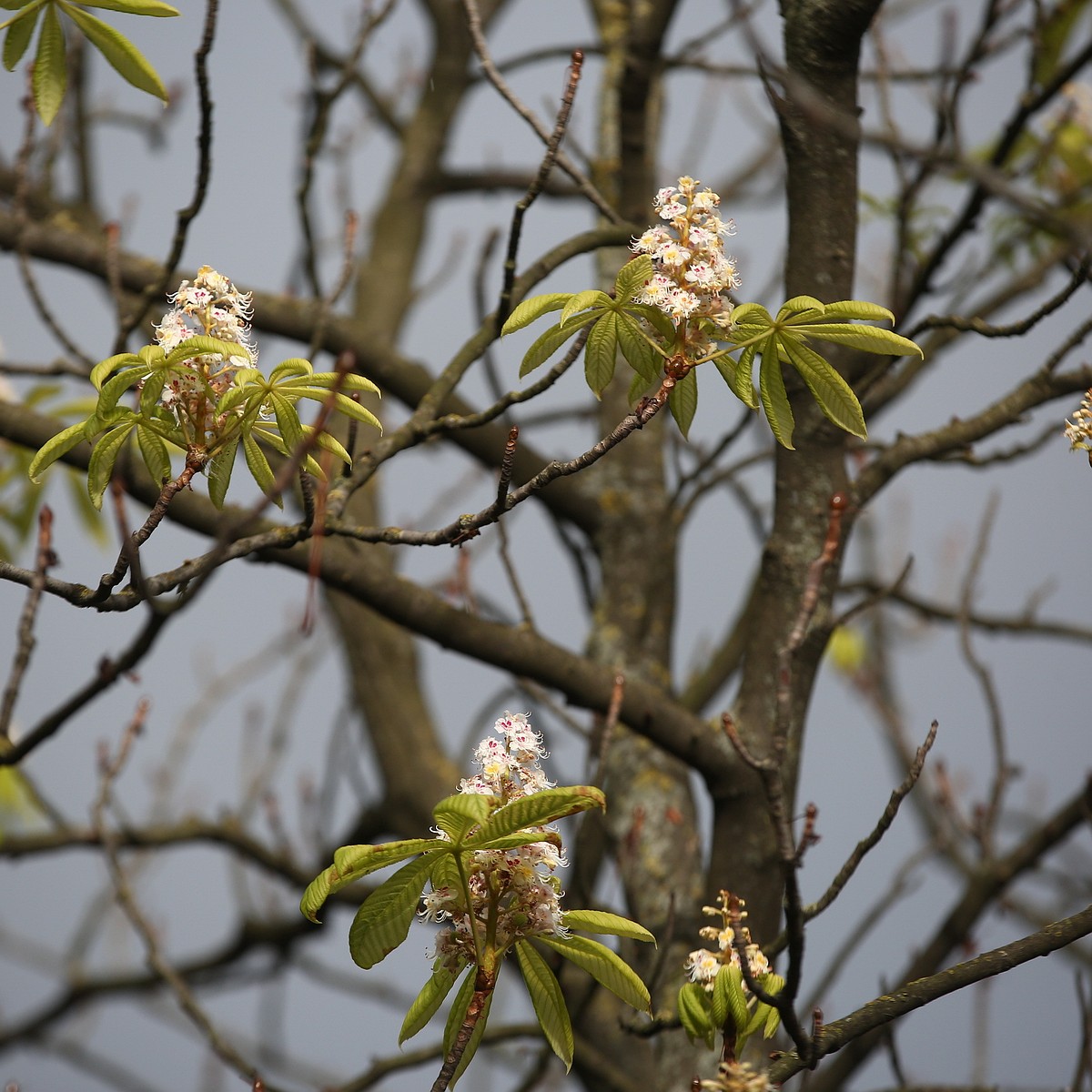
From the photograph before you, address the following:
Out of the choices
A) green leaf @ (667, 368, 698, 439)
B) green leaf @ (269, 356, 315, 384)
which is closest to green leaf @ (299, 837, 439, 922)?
green leaf @ (269, 356, 315, 384)

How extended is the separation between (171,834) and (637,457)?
1.53m

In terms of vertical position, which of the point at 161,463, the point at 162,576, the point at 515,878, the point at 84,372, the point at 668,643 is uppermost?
the point at 668,643

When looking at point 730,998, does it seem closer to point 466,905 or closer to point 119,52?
point 466,905

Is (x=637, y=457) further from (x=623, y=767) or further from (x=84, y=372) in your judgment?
(x=84, y=372)

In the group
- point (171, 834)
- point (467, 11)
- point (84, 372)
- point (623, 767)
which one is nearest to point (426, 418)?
point (467, 11)

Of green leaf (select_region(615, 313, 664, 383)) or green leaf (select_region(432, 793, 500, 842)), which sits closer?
green leaf (select_region(432, 793, 500, 842))

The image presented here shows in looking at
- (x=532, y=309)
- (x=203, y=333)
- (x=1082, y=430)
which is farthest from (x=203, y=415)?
(x=1082, y=430)

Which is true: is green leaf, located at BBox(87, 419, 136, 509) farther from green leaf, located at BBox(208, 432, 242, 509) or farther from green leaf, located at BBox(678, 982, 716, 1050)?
green leaf, located at BBox(678, 982, 716, 1050)

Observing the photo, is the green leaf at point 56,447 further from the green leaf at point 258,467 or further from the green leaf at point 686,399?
the green leaf at point 686,399

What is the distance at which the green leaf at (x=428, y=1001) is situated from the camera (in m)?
0.98

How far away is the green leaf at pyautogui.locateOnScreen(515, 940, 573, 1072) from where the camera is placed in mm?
999

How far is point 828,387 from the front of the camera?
111cm

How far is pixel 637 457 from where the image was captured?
256cm

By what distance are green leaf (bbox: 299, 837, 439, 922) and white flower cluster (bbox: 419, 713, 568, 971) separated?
72 millimetres
